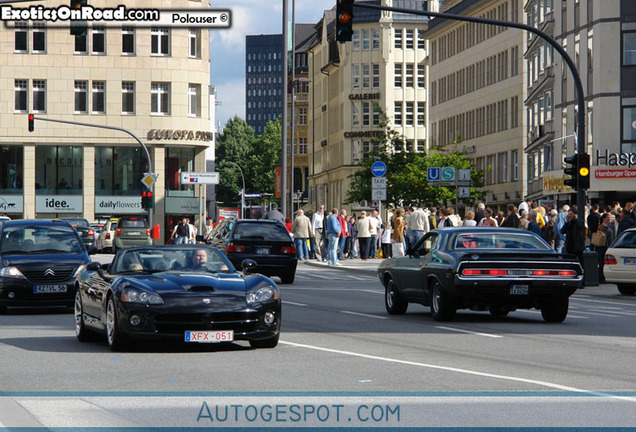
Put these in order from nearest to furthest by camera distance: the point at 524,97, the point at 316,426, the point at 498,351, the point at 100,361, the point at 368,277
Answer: the point at 316,426
the point at 100,361
the point at 498,351
the point at 368,277
the point at 524,97

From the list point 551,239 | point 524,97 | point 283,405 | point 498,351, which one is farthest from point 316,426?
point 524,97

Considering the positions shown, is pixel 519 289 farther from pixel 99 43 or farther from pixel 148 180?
pixel 99 43

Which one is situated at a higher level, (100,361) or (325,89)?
(325,89)

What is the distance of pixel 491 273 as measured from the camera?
18484 millimetres

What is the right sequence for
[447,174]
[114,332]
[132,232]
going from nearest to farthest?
1. [114,332]
2. [447,174]
3. [132,232]

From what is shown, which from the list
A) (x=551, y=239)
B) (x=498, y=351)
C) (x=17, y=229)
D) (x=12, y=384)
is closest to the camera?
(x=12, y=384)

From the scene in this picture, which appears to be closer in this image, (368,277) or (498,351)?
(498,351)

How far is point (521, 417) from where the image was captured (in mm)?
8961

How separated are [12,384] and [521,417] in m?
4.51

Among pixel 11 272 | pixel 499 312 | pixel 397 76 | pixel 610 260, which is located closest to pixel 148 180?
pixel 610 260

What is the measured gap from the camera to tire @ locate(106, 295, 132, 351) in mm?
14047

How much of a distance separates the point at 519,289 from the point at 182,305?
6.33 metres

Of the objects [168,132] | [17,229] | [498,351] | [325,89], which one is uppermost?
[325,89]

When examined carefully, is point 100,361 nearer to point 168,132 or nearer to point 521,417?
point 521,417
